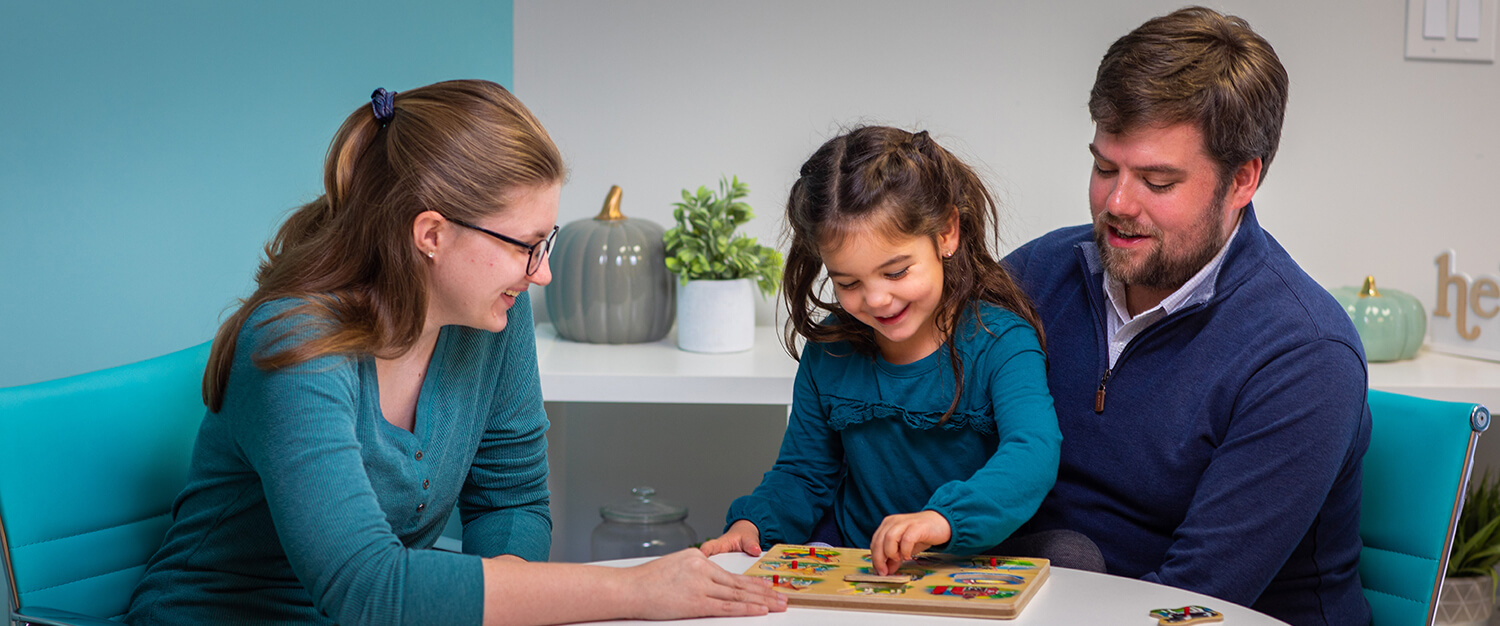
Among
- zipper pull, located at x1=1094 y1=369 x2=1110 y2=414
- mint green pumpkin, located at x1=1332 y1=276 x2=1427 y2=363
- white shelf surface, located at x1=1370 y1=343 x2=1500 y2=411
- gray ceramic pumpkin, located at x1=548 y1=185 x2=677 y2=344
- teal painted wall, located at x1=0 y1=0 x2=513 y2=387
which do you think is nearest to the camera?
zipper pull, located at x1=1094 y1=369 x2=1110 y2=414

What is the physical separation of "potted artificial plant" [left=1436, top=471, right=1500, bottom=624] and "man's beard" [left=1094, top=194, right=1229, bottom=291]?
1.32 meters

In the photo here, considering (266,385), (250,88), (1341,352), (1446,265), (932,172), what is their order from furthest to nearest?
(1446,265)
(250,88)
(932,172)
(1341,352)
(266,385)

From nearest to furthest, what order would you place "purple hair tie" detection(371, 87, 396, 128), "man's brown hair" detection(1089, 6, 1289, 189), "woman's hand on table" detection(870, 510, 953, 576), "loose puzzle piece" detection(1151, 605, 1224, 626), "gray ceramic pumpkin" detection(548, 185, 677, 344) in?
"loose puzzle piece" detection(1151, 605, 1224, 626) → "woman's hand on table" detection(870, 510, 953, 576) → "purple hair tie" detection(371, 87, 396, 128) → "man's brown hair" detection(1089, 6, 1289, 189) → "gray ceramic pumpkin" detection(548, 185, 677, 344)

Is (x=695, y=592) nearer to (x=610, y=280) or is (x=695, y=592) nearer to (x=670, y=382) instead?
(x=670, y=382)

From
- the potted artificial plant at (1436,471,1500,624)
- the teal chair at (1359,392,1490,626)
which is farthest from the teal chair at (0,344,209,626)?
the potted artificial plant at (1436,471,1500,624)

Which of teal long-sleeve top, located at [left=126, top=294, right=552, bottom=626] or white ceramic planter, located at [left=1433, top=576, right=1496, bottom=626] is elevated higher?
teal long-sleeve top, located at [left=126, top=294, right=552, bottom=626]

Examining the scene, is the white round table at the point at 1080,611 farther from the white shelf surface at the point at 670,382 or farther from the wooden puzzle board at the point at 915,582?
the white shelf surface at the point at 670,382

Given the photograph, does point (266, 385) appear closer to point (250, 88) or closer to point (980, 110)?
point (250, 88)

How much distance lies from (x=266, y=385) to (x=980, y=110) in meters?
1.88

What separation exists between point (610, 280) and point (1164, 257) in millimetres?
1320

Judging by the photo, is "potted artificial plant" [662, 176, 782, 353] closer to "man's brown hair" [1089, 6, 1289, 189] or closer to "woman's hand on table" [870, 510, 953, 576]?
"man's brown hair" [1089, 6, 1289, 189]

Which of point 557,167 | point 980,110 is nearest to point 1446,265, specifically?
point 980,110

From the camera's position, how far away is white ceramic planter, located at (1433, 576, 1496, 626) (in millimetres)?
2395

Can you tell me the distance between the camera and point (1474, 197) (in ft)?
8.58
